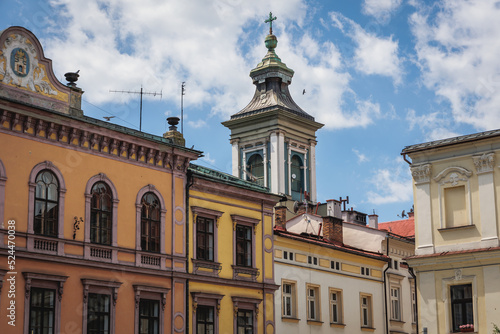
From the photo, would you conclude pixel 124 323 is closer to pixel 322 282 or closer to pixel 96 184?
pixel 96 184

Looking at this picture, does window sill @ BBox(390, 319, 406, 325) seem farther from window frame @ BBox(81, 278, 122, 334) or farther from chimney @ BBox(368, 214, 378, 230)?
window frame @ BBox(81, 278, 122, 334)

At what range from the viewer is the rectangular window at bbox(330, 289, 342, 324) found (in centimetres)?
4125

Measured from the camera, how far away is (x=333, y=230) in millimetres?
45625

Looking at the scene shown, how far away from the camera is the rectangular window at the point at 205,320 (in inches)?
1289

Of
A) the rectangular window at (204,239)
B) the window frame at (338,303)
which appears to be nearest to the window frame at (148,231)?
the rectangular window at (204,239)

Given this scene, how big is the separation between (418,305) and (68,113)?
50.6ft

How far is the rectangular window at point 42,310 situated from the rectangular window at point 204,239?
7.23m

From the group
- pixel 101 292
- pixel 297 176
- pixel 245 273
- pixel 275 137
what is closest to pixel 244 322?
pixel 245 273

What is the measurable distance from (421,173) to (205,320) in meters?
10.4

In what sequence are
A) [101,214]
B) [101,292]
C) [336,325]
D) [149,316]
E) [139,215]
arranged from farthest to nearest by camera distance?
[336,325] < [139,215] < [149,316] < [101,214] < [101,292]

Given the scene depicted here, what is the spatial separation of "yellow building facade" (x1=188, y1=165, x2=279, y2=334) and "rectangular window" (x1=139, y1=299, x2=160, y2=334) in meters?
1.64

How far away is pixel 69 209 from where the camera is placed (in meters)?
28.8

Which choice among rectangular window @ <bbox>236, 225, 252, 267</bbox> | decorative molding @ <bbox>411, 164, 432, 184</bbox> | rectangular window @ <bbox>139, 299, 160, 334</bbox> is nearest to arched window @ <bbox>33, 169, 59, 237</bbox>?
rectangular window @ <bbox>139, 299, 160, 334</bbox>

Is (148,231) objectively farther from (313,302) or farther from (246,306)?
(313,302)
